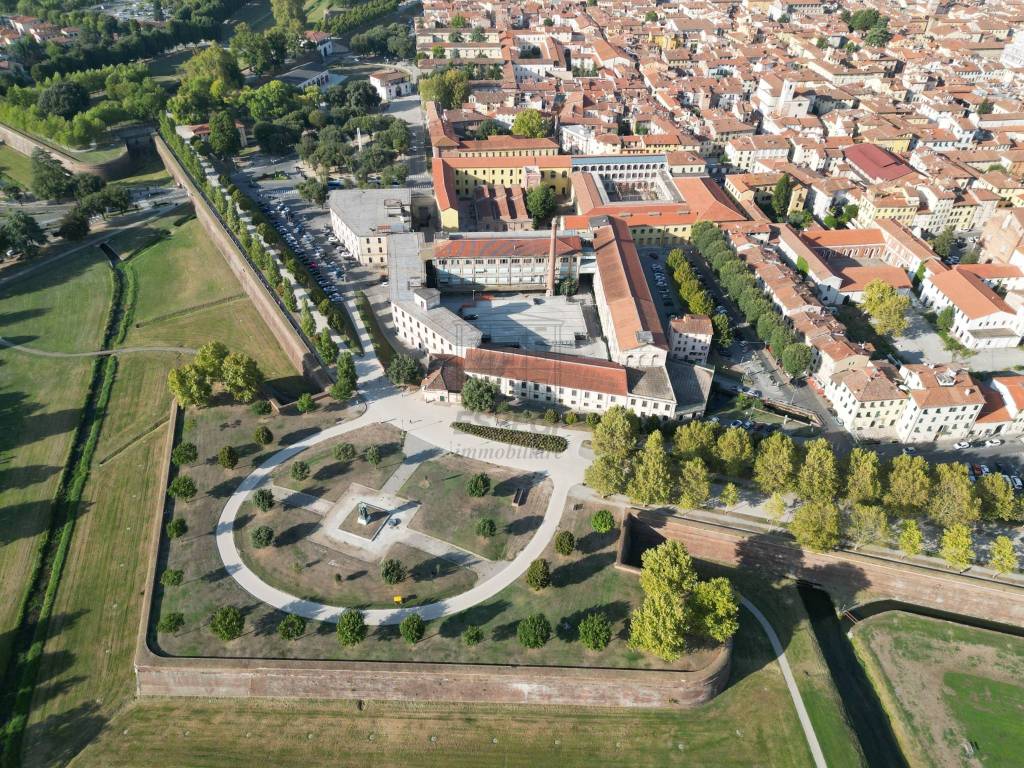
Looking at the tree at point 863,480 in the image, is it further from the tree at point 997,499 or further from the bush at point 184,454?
the bush at point 184,454

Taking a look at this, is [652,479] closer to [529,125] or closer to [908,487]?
[908,487]

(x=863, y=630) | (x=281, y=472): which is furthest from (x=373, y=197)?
(x=863, y=630)

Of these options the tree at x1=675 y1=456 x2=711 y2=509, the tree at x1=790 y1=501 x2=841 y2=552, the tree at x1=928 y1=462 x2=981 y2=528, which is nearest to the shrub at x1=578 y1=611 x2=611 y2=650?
the tree at x1=675 y1=456 x2=711 y2=509

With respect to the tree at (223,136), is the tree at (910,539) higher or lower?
lower

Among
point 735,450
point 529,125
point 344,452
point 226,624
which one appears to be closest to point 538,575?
point 735,450

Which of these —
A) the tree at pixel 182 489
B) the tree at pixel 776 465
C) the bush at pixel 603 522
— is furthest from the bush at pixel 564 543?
the tree at pixel 182 489

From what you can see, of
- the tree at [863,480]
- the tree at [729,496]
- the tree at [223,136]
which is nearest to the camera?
the tree at [863,480]
